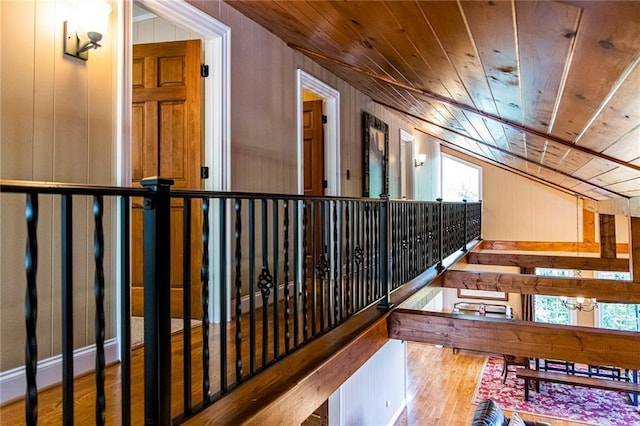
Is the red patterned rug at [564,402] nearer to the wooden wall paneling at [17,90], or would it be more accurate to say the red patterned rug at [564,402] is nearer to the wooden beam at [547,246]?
the wooden beam at [547,246]

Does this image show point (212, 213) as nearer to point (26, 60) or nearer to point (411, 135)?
point (26, 60)

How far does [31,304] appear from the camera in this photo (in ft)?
3.58

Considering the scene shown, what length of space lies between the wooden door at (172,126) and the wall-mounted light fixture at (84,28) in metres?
0.97

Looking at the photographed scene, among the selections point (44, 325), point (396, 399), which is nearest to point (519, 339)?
point (44, 325)

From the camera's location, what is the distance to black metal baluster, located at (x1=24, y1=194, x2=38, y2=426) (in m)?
1.08

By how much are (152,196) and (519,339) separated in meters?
2.65

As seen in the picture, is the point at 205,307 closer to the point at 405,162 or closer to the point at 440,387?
the point at 405,162

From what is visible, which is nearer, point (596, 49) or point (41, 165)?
point (596, 49)

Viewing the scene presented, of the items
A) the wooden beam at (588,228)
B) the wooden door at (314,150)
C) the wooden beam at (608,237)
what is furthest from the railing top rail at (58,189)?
the wooden beam at (588,228)

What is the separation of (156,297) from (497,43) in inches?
59.1

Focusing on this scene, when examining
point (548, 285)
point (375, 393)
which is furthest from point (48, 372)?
point (548, 285)

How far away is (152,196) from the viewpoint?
1.33m

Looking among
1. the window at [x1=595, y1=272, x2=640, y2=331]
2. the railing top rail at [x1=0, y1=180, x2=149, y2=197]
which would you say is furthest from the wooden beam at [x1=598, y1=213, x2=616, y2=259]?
the railing top rail at [x1=0, y1=180, x2=149, y2=197]

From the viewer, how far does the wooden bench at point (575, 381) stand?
→ 688cm
